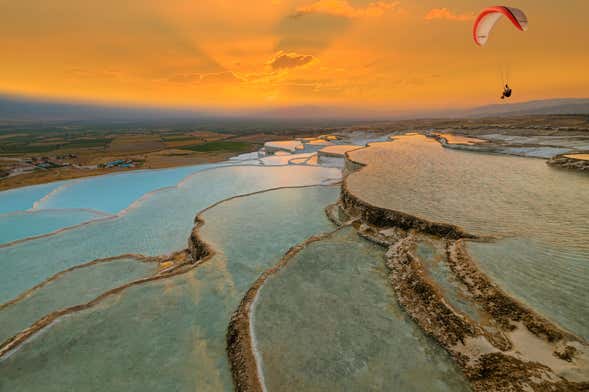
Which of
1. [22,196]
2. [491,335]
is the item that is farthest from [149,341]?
[22,196]

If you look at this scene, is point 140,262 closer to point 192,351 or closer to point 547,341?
point 192,351

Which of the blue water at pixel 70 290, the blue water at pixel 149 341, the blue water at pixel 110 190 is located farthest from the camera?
the blue water at pixel 110 190

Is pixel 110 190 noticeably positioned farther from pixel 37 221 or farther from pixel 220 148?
pixel 220 148

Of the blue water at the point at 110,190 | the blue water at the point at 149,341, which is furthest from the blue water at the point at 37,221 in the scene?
the blue water at the point at 149,341

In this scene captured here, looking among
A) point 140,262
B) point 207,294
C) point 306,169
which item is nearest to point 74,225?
point 140,262

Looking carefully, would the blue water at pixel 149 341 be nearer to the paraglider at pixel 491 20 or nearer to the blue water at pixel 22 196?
the paraglider at pixel 491 20

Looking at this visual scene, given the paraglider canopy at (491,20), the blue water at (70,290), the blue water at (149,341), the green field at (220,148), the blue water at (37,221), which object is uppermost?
the paraglider canopy at (491,20)

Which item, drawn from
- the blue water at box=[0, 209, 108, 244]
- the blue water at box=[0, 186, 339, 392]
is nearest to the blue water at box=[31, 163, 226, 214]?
the blue water at box=[0, 209, 108, 244]
